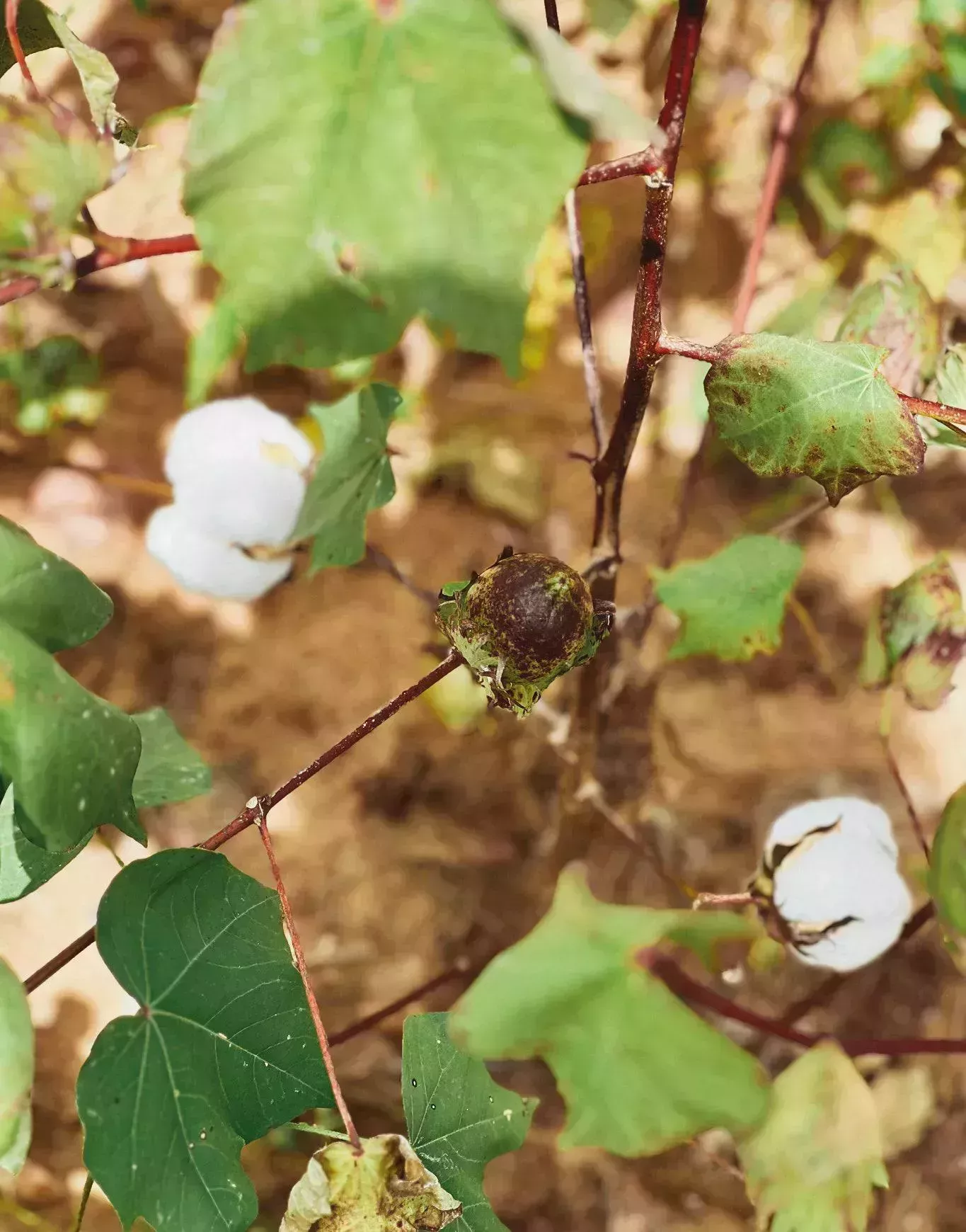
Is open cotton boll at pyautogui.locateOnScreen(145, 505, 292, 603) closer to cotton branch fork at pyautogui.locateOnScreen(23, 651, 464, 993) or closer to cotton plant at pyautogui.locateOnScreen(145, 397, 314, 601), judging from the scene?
cotton plant at pyautogui.locateOnScreen(145, 397, 314, 601)

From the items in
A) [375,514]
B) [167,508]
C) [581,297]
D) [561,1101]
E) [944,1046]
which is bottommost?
[561,1101]

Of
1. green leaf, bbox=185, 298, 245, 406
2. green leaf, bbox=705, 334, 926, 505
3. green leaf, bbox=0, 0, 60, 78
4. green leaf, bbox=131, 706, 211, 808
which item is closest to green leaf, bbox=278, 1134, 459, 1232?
green leaf, bbox=131, 706, 211, 808

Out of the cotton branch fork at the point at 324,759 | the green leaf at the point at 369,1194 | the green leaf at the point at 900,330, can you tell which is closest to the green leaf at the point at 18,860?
the cotton branch fork at the point at 324,759

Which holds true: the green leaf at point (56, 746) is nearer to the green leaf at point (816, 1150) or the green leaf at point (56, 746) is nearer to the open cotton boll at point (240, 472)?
the open cotton boll at point (240, 472)

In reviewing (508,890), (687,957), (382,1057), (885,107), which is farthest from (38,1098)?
(885,107)

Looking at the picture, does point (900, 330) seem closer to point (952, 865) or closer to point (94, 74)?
point (952, 865)

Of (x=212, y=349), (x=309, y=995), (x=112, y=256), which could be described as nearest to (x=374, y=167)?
(x=112, y=256)

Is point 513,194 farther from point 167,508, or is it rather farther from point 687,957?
point 687,957
